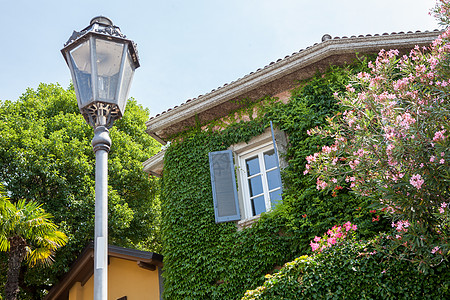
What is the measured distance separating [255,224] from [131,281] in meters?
5.85

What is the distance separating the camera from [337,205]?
9555mm

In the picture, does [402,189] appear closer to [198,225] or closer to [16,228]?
[198,225]

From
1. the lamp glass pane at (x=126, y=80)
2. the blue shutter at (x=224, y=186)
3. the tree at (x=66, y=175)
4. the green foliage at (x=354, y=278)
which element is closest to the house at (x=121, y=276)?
the tree at (x=66, y=175)

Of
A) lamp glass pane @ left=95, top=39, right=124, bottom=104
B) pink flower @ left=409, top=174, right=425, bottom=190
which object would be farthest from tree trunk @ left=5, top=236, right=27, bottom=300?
pink flower @ left=409, top=174, right=425, bottom=190

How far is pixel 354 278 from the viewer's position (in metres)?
7.43

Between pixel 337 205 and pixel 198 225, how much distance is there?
3.23 meters

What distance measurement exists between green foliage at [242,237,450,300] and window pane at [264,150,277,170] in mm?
3483

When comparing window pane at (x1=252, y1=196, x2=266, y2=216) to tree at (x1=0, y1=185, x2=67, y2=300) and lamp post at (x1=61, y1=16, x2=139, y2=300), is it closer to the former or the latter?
tree at (x1=0, y1=185, x2=67, y2=300)

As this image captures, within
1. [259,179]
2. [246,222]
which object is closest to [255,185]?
[259,179]

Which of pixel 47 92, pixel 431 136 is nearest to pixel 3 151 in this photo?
pixel 47 92

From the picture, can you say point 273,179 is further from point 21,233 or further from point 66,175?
point 66,175

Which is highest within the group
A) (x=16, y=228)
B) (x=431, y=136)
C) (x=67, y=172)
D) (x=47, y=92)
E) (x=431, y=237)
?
(x=47, y=92)

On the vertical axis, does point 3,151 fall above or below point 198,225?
above

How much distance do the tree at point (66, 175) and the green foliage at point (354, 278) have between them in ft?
39.2
